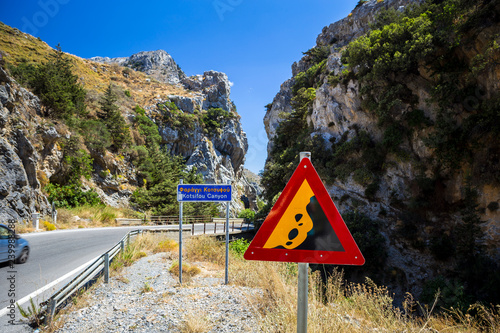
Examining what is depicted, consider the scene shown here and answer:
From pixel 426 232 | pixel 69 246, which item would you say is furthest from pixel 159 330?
pixel 426 232

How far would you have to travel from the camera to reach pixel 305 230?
173 cm

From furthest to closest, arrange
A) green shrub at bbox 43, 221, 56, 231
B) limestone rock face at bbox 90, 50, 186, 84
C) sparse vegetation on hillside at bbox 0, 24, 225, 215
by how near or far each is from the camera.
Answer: limestone rock face at bbox 90, 50, 186, 84, sparse vegetation on hillside at bbox 0, 24, 225, 215, green shrub at bbox 43, 221, 56, 231

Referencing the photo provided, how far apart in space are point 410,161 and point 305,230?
1572cm

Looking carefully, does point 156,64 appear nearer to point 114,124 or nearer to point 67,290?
point 114,124

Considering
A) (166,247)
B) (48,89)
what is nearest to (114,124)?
(48,89)

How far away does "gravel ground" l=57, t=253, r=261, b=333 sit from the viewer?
3.13m

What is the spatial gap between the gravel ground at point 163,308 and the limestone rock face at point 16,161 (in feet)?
36.5

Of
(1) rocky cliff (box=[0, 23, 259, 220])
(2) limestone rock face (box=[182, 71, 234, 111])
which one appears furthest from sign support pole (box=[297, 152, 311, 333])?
(2) limestone rock face (box=[182, 71, 234, 111])

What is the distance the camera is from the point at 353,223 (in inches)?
561

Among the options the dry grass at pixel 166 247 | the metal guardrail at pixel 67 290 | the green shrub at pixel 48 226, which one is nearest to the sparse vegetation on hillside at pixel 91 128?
the green shrub at pixel 48 226

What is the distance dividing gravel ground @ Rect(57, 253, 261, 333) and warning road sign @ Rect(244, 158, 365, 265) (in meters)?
2.00

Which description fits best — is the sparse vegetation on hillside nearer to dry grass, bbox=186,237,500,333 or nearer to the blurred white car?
the blurred white car

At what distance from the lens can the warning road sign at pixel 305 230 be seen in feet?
5.52

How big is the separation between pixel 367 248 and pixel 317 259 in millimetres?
13422
